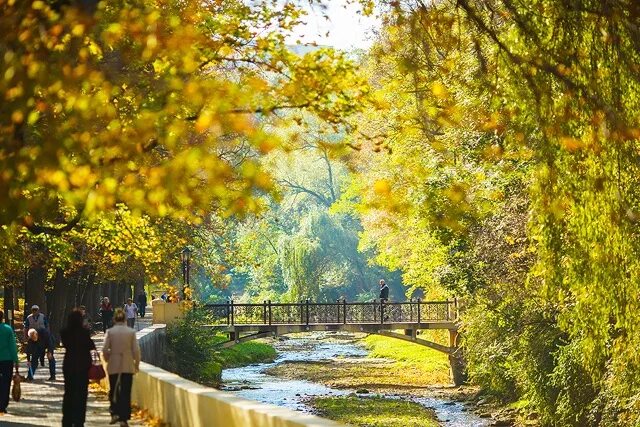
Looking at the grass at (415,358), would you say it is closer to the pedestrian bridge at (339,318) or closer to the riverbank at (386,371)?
the riverbank at (386,371)

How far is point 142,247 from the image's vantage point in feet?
88.7

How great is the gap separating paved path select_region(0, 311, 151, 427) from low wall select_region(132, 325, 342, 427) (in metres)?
0.66

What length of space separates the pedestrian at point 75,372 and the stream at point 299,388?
23189mm

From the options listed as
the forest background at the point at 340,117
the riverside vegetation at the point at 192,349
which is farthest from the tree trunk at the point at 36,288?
the forest background at the point at 340,117

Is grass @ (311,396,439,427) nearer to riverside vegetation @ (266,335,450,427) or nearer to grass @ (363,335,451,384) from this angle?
riverside vegetation @ (266,335,450,427)

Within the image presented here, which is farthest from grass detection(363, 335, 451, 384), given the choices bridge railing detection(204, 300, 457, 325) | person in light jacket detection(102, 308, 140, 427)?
person in light jacket detection(102, 308, 140, 427)

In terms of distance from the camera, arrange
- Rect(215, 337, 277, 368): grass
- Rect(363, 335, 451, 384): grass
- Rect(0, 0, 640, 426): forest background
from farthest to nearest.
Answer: Rect(215, 337, 277, 368): grass
Rect(363, 335, 451, 384): grass
Rect(0, 0, 640, 426): forest background

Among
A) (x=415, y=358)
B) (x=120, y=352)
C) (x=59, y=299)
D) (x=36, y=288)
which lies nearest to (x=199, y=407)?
(x=120, y=352)

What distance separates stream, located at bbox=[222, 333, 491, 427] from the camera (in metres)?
41.8

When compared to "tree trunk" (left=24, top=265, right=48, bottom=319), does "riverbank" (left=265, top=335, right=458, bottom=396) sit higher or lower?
lower

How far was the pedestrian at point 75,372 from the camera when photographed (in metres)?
16.0

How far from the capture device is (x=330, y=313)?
196ft

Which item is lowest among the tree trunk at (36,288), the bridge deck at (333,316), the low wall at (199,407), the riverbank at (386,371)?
the riverbank at (386,371)

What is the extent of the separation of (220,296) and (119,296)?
1860 inches
